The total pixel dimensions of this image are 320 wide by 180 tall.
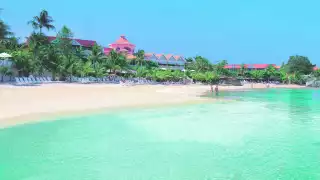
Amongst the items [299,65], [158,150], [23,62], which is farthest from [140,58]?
[158,150]

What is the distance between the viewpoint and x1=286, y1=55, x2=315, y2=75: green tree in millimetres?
91188

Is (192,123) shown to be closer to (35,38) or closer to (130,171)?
(130,171)

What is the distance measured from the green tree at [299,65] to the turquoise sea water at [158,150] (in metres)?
82.7

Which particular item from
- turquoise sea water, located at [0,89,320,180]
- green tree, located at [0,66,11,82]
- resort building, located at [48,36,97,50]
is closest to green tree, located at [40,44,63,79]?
green tree, located at [0,66,11,82]

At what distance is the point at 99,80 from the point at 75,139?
36483 mm

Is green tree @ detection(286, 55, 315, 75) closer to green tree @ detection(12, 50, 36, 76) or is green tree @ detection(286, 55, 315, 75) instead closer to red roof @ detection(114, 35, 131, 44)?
red roof @ detection(114, 35, 131, 44)

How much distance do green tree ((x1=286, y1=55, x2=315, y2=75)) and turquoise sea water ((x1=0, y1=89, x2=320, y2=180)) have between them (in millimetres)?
82738

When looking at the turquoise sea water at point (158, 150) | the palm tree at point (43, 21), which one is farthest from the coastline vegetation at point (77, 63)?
the turquoise sea water at point (158, 150)

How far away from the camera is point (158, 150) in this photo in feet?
29.2

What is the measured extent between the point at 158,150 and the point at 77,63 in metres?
36.6

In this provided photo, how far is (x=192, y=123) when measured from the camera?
13781 millimetres

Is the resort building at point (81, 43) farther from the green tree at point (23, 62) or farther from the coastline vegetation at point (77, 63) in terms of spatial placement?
the green tree at point (23, 62)

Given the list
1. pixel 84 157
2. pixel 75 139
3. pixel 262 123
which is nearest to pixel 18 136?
pixel 75 139

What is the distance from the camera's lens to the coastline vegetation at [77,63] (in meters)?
36.6
